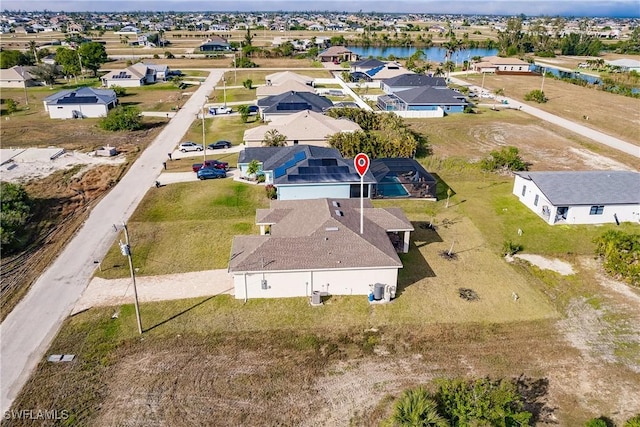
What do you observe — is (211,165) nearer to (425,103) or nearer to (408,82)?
(425,103)

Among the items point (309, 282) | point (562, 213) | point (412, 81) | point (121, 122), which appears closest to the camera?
point (309, 282)

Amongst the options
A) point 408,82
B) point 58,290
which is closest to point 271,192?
point 58,290

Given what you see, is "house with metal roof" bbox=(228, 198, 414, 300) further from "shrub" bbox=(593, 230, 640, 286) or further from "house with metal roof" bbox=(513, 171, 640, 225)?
"house with metal roof" bbox=(513, 171, 640, 225)

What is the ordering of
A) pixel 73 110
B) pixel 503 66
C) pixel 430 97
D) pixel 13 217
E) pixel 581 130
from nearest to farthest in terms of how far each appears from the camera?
pixel 13 217, pixel 581 130, pixel 73 110, pixel 430 97, pixel 503 66

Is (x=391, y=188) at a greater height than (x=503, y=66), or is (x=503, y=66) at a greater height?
(x=503, y=66)

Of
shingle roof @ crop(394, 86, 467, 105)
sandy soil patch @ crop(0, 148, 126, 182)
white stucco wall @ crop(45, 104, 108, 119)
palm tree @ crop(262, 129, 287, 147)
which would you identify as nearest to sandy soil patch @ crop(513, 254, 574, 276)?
palm tree @ crop(262, 129, 287, 147)

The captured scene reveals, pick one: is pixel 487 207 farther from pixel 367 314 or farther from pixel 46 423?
pixel 46 423
